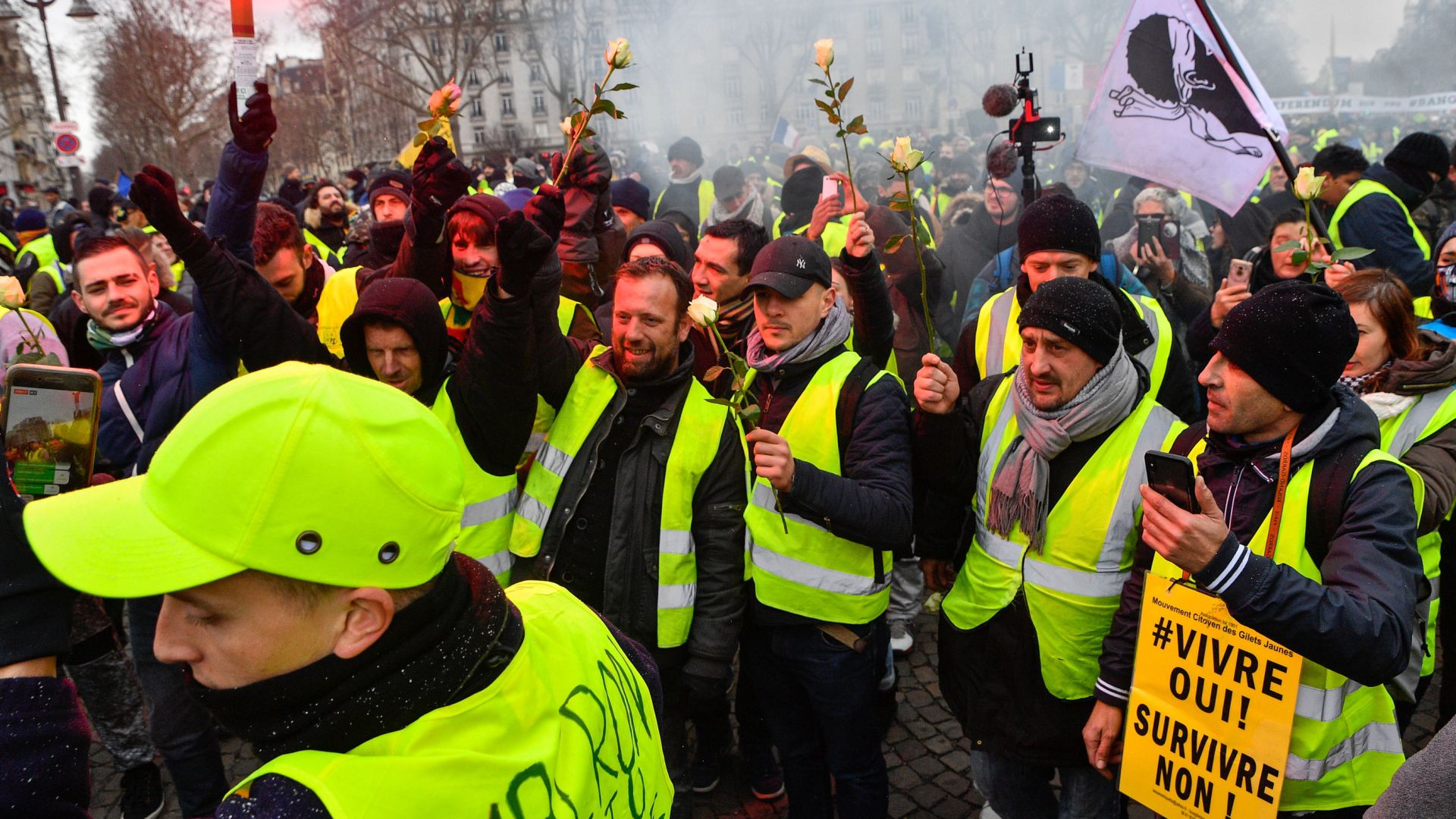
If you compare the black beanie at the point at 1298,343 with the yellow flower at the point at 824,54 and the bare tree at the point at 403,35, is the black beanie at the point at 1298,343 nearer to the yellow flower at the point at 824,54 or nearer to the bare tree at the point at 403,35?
the yellow flower at the point at 824,54

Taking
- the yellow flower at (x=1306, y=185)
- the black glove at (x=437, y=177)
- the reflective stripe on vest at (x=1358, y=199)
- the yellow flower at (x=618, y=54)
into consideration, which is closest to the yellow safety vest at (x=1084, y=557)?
the yellow flower at (x=1306, y=185)

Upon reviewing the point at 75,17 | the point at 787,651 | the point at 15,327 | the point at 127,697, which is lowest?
the point at 127,697

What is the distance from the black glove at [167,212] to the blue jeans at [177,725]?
1.26m

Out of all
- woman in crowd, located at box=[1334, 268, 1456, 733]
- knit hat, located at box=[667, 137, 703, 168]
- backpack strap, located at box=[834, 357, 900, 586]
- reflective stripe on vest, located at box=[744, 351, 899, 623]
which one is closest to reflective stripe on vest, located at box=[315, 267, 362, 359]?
reflective stripe on vest, located at box=[744, 351, 899, 623]

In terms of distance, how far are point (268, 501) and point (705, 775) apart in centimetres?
309

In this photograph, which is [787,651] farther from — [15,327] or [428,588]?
[15,327]

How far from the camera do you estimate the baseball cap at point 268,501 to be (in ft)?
3.66

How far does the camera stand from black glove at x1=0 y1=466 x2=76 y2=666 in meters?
1.98

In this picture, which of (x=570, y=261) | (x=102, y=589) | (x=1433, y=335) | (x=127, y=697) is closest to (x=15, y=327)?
(x=127, y=697)

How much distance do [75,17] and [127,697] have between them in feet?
66.8

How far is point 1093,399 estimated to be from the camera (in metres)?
2.51

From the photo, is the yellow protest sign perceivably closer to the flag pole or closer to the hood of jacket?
the flag pole

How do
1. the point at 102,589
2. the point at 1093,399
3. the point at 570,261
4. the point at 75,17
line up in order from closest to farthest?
the point at 102,589
the point at 1093,399
the point at 570,261
the point at 75,17

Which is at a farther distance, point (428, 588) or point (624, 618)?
point (624, 618)
